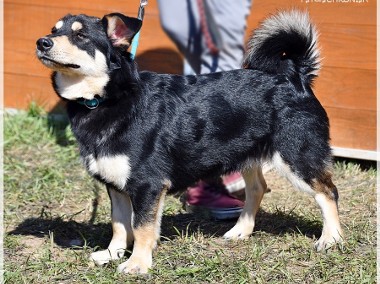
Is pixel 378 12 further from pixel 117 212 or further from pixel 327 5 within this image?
pixel 117 212

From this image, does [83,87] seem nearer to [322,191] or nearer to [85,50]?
[85,50]

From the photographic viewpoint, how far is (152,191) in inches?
132

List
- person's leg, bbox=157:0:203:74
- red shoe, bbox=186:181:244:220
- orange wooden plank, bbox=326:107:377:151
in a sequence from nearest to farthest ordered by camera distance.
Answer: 1. red shoe, bbox=186:181:244:220
2. person's leg, bbox=157:0:203:74
3. orange wooden plank, bbox=326:107:377:151

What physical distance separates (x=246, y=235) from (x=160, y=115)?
928mm

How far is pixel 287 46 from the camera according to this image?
3684mm

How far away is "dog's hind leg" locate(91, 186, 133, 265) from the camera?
360cm

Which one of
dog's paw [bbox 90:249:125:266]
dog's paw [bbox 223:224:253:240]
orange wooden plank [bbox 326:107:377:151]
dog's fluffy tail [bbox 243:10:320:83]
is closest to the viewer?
dog's paw [bbox 90:249:125:266]

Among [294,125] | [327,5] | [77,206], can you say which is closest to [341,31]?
[327,5]

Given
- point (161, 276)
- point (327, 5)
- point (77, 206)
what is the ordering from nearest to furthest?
point (161, 276)
point (77, 206)
point (327, 5)

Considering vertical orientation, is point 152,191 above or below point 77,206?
above

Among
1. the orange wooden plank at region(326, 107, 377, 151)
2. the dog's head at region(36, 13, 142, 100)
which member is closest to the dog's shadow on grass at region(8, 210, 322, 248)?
the dog's head at region(36, 13, 142, 100)

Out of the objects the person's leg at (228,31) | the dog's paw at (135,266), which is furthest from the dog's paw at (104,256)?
the person's leg at (228,31)

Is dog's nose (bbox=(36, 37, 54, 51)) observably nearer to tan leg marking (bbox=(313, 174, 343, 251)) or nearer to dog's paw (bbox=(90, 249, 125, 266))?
dog's paw (bbox=(90, 249, 125, 266))

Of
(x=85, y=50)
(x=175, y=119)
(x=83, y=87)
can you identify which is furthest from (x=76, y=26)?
(x=175, y=119)
